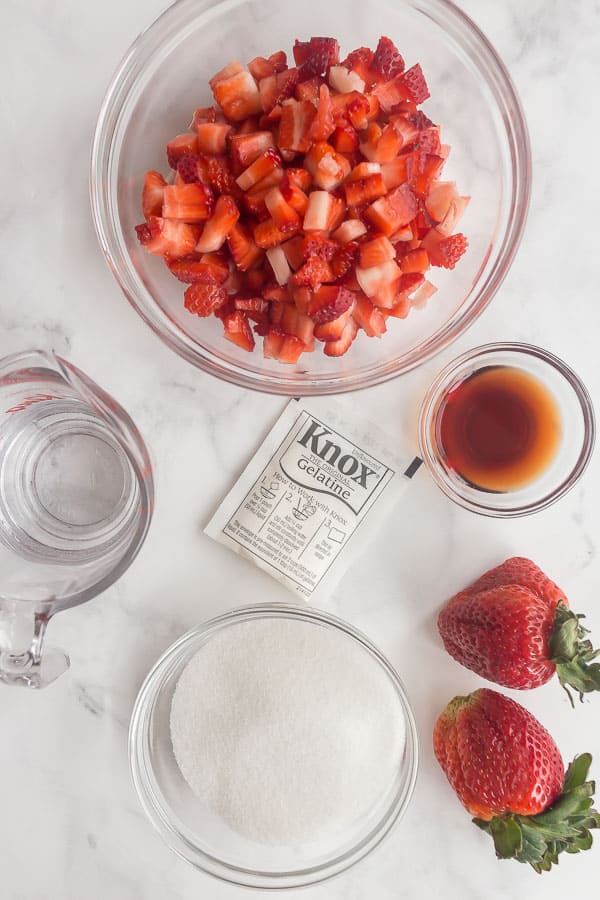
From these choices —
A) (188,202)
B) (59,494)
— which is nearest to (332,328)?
(188,202)

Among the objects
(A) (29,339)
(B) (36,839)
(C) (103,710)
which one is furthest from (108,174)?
(B) (36,839)

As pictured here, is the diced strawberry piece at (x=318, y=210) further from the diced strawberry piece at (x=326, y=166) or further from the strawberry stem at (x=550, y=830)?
the strawberry stem at (x=550, y=830)

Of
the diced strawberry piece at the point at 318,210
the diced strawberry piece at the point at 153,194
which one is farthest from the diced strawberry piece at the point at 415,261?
the diced strawberry piece at the point at 153,194

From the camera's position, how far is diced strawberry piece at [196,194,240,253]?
0.97 meters

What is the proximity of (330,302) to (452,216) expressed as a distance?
0.68ft

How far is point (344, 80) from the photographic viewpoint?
95 centimetres

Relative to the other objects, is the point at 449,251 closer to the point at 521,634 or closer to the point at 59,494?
the point at 521,634

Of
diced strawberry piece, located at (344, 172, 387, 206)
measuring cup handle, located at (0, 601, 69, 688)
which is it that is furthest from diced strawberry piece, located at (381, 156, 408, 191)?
measuring cup handle, located at (0, 601, 69, 688)

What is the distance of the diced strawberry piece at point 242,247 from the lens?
39.0 inches

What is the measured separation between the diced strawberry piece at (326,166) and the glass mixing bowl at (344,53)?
0.22 meters

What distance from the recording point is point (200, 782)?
1.16 meters

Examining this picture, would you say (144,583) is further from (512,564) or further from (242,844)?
(512,564)

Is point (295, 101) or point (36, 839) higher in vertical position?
point (295, 101)

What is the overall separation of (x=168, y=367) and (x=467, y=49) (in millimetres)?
645
